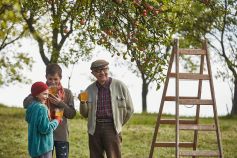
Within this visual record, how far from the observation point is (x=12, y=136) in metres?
20.7

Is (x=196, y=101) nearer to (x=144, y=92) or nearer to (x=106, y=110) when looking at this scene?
(x=106, y=110)

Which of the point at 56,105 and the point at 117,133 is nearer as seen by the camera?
the point at 56,105

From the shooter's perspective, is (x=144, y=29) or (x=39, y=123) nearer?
(x=39, y=123)

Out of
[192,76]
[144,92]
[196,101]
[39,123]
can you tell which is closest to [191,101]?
[196,101]

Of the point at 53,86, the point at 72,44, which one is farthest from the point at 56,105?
the point at 72,44

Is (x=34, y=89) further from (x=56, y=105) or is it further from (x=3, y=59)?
(x=3, y=59)

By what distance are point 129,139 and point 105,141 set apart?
33.4 feet

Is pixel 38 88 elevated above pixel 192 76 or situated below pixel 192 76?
below

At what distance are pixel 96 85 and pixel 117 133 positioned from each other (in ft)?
3.15

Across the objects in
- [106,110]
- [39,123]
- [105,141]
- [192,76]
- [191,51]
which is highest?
[191,51]

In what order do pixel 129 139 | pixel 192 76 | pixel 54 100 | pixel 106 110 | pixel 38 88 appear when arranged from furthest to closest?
pixel 129 139 < pixel 192 76 < pixel 106 110 < pixel 54 100 < pixel 38 88

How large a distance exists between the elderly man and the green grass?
23.1 ft

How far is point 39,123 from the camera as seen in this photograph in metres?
9.00

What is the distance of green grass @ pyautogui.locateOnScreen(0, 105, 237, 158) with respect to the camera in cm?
1814
